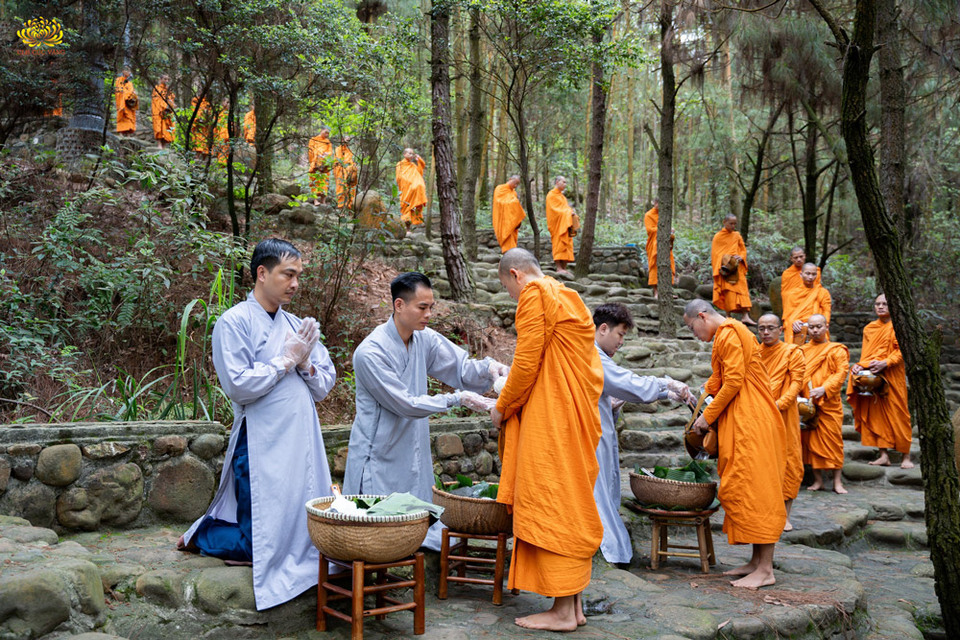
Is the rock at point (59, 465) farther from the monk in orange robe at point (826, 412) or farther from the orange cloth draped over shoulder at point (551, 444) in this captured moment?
the monk in orange robe at point (826, 412)

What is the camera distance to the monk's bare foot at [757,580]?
14.2 ft

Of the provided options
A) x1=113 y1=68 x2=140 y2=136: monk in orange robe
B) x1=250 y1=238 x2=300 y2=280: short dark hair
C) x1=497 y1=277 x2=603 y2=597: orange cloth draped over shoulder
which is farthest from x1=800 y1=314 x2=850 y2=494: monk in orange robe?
x1=113 y1=68 x2=140 y2=136: monk in orange robe

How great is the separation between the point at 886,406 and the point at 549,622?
6199 millimetres

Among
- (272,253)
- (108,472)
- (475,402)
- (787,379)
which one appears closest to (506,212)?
(787,379)

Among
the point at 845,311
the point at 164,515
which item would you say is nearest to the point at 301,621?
the point at 164,515

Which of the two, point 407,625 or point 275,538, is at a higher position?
point 275,538

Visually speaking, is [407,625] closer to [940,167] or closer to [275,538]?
[275,538]

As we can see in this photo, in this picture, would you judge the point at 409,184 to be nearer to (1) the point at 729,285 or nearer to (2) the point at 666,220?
(2) the point at 666,220

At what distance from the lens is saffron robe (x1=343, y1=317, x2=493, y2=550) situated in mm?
3664

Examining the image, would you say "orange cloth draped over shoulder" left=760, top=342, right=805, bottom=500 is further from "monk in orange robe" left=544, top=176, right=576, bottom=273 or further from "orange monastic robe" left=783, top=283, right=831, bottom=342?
"monk in orange robe" left=544, top=176, right=576, bottom=273

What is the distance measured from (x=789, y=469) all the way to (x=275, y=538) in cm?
387

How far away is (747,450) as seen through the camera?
171 inches

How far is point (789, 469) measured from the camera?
5.36 m

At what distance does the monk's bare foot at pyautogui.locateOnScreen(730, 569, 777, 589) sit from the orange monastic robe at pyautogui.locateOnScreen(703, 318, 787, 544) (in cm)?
25
